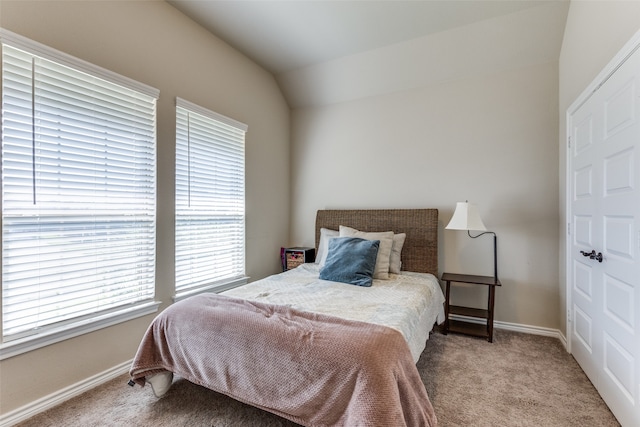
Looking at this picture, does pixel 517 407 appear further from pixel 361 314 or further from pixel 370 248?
pixel 370 248

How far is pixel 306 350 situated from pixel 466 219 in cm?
200

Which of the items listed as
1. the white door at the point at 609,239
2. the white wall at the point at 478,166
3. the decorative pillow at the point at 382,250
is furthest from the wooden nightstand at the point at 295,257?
the white door at the point at 609,239

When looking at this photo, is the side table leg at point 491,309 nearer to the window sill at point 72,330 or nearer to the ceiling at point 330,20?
the ceiling at point 330,20

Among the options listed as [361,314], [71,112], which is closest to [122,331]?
[71,112]

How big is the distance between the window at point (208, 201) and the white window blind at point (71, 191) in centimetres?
28

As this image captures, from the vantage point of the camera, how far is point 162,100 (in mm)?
2438

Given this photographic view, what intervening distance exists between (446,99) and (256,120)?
7.35 ft

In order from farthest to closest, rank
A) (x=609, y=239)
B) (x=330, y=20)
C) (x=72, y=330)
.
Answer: (x=330, y=20), (x=72, y=330), (x=609, y=239)

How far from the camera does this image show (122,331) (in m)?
2.19

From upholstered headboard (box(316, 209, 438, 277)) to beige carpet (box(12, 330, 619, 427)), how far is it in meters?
0.99

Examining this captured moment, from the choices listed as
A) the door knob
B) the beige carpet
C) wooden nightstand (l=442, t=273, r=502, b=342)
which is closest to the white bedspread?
wooden nightstand (l=442, t=273, r=502, b=342)

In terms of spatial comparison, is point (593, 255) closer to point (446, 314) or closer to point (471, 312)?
point (471, 312)

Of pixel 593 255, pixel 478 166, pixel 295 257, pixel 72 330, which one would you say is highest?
pixel 478 166

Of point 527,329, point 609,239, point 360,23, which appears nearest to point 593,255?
point 609,239
